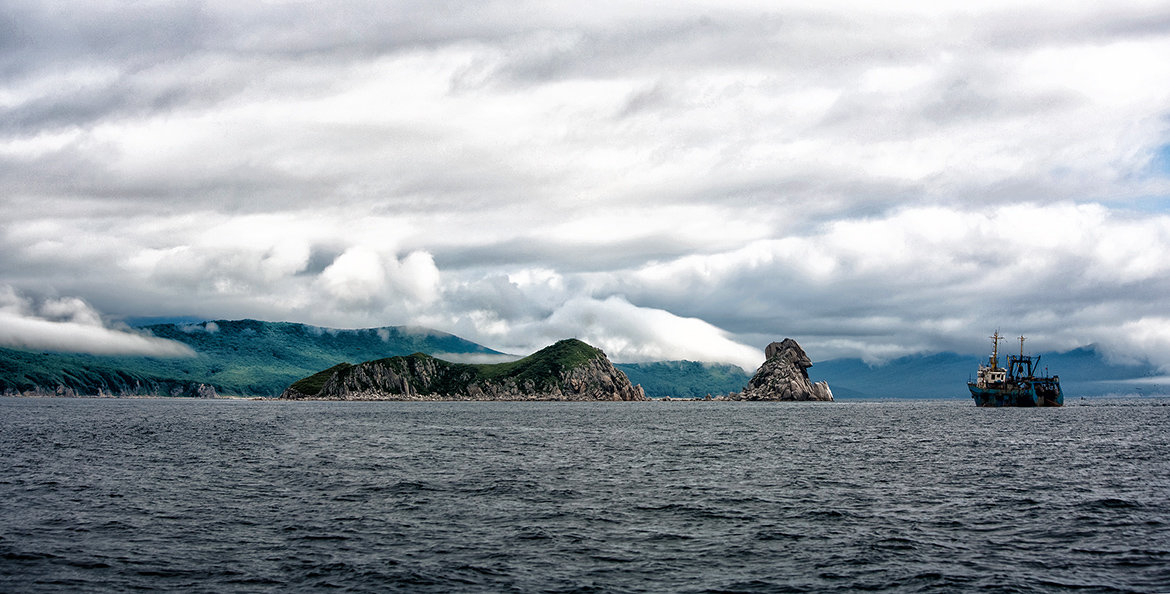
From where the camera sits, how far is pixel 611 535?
165 feet

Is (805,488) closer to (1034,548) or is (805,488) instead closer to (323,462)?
(1034,548)

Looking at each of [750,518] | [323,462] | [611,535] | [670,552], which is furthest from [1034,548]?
[323,462]

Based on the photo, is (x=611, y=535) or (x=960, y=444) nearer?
(x=611, y=535)

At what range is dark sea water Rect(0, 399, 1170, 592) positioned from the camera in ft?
132

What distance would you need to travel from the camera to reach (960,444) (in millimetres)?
124938

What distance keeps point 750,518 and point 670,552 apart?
12920 mm

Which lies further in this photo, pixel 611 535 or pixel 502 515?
pixel 502 515

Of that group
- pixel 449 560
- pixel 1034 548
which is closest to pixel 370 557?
pixel 449 560

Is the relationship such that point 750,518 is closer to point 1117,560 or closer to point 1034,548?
point 1034,548

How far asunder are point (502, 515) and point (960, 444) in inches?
3699

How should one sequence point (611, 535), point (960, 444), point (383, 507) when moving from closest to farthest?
point (611, 535) → point (383, 507) → point (960, 444)

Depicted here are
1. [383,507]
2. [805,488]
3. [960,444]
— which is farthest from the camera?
[960,444]

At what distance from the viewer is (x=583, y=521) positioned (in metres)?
55.1

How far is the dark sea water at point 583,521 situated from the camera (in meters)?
40.2
